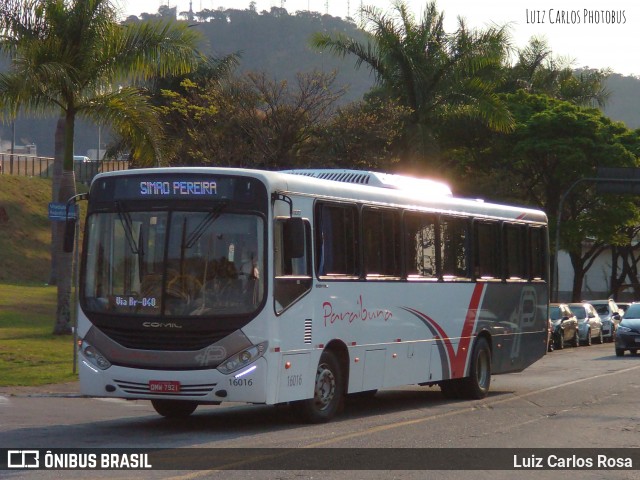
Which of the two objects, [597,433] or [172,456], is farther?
[597,433]

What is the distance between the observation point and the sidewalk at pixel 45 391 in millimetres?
18797

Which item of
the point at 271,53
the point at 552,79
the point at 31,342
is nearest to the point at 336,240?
the point at 31,342

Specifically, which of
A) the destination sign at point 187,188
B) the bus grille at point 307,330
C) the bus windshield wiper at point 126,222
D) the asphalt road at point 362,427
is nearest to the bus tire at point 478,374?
the asphalt road at point 362,427

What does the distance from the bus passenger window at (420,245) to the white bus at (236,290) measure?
51 cm

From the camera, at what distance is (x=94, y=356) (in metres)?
13.6

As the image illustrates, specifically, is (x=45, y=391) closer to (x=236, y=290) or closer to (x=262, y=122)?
(x=236, y=290)

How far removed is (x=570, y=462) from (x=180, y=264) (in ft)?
15.8

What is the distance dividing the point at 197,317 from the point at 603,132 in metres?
42.0

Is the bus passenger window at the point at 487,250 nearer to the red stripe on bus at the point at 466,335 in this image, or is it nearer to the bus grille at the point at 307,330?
the red stripe on bus at the point at 466,335

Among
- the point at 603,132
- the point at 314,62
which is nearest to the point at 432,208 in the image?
the point at 603,132

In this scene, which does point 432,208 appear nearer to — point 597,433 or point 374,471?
point 597,433

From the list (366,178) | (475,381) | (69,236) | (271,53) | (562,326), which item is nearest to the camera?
(69,236)

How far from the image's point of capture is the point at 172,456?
11.2 meters

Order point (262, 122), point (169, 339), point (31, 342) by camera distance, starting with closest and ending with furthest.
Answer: point (169, 339)
point (31, 342)
point (262, 122)
